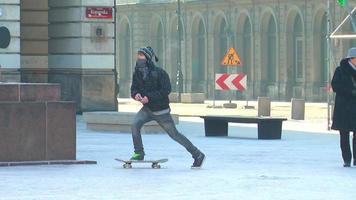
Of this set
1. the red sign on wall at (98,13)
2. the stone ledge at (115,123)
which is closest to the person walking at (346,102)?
the stone ledge at (115,123)

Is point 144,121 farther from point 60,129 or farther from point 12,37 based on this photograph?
point 12,37

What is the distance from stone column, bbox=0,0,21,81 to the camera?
3884cm

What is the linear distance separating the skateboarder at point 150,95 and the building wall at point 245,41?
148 ft

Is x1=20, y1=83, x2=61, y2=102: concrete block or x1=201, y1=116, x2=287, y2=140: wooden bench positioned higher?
x1=20, y1=83, x2=61, y2=102: concrete block

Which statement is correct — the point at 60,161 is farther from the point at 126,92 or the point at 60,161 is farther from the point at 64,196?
the point at 126,92

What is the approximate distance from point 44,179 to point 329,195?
12.4 feet

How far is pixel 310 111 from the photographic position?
5275cm

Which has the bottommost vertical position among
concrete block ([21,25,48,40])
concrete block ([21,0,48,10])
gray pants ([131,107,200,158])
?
gray pants ([131,107,200,158])

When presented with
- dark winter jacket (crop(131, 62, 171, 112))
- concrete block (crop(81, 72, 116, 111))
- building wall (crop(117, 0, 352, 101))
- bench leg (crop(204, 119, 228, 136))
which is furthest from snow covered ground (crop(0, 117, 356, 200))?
building wall (crop(117, 0, 352, 101))

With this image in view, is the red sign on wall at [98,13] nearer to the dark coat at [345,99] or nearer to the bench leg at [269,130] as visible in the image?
the bench leg at [269,130]

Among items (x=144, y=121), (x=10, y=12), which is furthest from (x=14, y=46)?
(x=144, y=121)

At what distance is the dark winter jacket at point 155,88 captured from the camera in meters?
20.0

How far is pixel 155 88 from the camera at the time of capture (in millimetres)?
20031

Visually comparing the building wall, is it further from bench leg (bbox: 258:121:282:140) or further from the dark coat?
the dark coat
